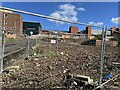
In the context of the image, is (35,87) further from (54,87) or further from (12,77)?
(12,77)

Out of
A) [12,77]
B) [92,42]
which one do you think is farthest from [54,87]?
[92,42]

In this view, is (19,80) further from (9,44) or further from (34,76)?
(9,44)

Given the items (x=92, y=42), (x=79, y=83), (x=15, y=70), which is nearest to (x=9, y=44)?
(x=15, y=70)

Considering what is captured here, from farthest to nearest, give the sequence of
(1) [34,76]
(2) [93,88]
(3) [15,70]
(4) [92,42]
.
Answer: (4) [92,42] < (3) [15,70] < (1) [34,76] < (2) [93,88]

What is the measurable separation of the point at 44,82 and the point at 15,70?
177 cm

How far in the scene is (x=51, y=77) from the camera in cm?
598

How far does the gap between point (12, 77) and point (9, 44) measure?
674cm

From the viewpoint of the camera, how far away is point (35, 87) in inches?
195

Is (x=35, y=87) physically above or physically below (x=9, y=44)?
below

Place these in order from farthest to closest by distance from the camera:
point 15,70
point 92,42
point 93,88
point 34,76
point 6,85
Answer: point 92,42 → point 15,70 → point 34,76 → point 6,85 → point 93,88

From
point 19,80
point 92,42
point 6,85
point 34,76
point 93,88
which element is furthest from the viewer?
point 92,42

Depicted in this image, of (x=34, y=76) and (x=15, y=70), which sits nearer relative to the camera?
(x=34, y=76)

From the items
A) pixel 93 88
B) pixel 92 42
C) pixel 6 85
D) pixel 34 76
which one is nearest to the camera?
pixel 93 88

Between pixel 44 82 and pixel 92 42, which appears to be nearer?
pixel 44 82
